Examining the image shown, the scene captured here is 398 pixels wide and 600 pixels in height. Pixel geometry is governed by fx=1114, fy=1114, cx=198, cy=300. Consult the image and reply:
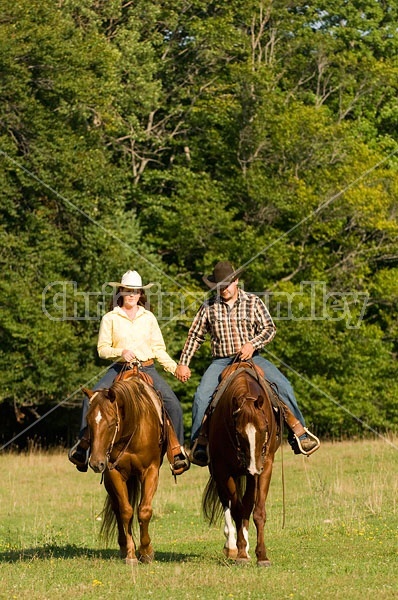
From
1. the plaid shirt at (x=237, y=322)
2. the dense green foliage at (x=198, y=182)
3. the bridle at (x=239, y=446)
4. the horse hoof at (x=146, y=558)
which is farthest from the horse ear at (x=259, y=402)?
the dense green foliage at (x=198, y=182)

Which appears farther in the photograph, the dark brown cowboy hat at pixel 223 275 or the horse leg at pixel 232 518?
the dark brown cowboy hat at pixel 223 275

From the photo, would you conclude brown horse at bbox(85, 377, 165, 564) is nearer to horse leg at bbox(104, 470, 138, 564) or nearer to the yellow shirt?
horse leg at bbox(104, 470, 138, 564)

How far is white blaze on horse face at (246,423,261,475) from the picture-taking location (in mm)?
11000

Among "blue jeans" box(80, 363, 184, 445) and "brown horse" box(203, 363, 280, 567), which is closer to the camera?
"brown horse" box(203, 363, 280, 567)

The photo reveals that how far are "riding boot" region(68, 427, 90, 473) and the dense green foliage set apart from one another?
1943 centimetres

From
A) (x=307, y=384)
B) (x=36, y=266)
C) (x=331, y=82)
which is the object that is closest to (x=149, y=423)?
(x=36, y=266)

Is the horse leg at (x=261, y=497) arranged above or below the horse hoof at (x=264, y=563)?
above

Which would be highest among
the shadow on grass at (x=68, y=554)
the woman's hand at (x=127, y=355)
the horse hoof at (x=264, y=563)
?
the woman's hand at (x=127, y=355)

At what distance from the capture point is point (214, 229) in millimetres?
36812

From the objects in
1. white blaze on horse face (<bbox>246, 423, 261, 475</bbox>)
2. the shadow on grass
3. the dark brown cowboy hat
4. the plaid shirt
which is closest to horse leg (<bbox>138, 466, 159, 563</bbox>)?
the shadow on grass

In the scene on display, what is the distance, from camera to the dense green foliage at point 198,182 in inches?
1278

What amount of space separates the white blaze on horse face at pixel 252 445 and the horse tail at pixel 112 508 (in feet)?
5.84

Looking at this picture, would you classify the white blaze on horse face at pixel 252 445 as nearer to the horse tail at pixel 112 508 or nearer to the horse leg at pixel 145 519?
the horse leg at pixel 145 519

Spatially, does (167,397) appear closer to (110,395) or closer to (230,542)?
(110,395)
